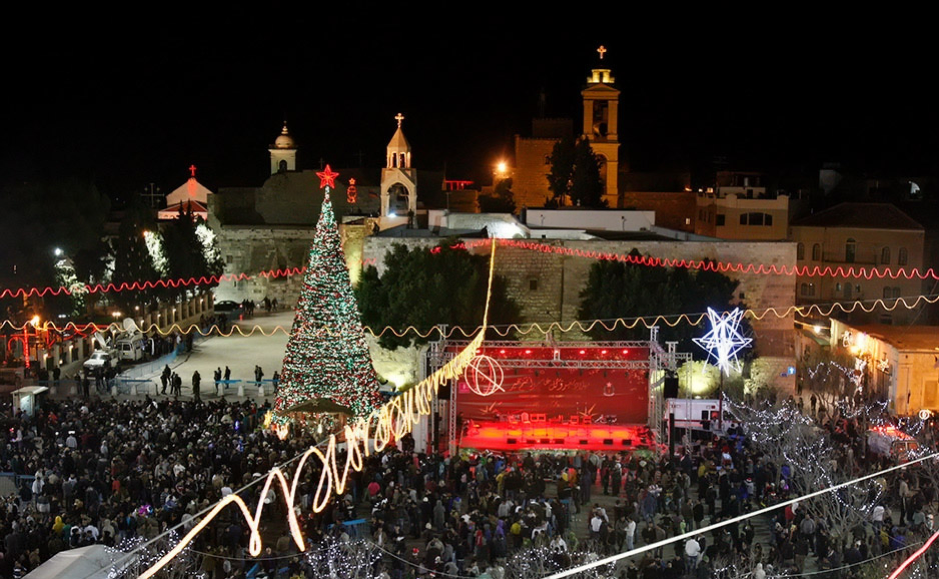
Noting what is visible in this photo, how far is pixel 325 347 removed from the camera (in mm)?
20969

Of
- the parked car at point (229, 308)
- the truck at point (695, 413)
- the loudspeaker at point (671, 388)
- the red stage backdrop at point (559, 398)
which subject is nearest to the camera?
the loudspeaker at point (671, 388)

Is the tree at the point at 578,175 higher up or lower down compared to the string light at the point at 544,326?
higher up

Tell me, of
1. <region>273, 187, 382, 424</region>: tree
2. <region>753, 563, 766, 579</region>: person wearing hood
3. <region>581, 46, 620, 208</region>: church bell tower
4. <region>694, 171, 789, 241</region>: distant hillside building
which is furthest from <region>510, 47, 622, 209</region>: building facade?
<region>753, 563, 766, 579</region>: person wearing hood

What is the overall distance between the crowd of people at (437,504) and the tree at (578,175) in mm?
17861

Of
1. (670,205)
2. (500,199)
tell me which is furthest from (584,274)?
(500,199)

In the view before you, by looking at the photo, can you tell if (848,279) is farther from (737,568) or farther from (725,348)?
(737,568)

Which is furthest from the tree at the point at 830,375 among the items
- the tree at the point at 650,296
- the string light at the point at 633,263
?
the tree at the point at 650,296

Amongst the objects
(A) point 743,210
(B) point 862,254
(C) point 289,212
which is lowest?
(B) point 862,254

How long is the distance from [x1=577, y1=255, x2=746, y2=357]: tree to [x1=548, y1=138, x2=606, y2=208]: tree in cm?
897

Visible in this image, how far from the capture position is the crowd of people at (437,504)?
13.3 m

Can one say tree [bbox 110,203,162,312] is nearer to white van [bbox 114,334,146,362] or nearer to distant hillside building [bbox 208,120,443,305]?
white van [bbox 114,334,146,362]

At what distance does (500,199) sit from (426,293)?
18.8m

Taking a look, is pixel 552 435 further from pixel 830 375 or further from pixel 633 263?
pixel 830 375

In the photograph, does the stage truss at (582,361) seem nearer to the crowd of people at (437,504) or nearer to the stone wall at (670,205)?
the crowd of people at (437,504)
